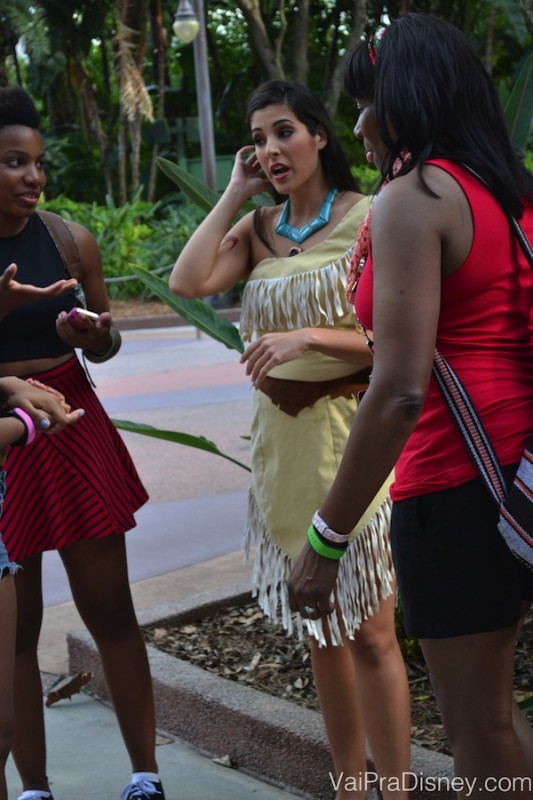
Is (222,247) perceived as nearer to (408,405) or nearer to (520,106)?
(520,106)

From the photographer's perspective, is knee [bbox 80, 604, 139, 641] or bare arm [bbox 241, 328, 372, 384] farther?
knee [bbox 80, 604, 139, 641]

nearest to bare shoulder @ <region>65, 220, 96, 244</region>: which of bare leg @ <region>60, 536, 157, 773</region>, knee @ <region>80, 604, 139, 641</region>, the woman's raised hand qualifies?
the woman's raised hand

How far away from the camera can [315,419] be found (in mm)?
3092

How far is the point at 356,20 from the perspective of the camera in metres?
19.7

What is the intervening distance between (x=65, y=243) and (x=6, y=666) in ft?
4.14

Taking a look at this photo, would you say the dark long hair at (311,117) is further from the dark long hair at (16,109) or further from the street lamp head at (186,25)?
the street lamp head at (186,25)

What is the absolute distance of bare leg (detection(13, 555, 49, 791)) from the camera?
10.5 ft

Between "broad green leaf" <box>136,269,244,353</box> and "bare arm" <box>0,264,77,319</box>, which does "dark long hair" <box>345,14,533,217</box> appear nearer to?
"bare arm" <box>0,264,77,319</box>

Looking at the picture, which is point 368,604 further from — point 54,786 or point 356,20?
point 356,20

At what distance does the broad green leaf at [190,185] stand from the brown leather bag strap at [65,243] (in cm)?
70

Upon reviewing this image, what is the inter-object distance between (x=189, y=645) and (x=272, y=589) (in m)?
1.24

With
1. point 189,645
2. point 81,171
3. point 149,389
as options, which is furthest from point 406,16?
point 81,171

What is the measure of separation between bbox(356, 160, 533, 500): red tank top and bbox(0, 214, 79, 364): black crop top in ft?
4.60

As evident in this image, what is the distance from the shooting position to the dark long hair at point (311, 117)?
3.19 metres
